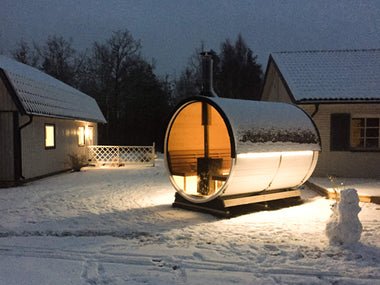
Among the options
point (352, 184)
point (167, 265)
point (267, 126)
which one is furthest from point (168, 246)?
point (352, 184)

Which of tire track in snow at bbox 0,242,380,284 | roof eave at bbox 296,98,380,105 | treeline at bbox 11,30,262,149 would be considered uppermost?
treeline at bbox 11,30,262,149

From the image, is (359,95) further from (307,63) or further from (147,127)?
(147,127)

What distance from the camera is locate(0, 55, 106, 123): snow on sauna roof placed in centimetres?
1301

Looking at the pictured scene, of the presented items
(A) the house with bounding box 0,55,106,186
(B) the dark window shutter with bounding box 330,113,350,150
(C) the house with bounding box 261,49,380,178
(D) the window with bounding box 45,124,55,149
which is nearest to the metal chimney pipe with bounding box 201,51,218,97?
(C) the house with bounding box 261,49,380,178

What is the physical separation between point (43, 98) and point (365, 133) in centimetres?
1141

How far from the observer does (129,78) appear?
3722cm

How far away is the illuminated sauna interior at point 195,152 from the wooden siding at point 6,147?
19.0 ft

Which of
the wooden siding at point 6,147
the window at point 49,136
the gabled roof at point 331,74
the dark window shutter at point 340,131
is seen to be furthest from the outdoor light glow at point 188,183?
the window at point 49,136

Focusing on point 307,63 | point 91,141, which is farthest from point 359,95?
point 91,141

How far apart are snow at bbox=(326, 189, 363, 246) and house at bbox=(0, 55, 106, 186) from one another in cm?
987

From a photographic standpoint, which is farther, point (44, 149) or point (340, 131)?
point (44, 149)

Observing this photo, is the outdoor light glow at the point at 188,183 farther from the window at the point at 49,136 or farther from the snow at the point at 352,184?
the window at the point at 49,136

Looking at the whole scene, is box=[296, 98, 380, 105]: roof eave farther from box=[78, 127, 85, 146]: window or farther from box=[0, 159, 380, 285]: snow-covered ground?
box=[78, 127, 85, 146]: window

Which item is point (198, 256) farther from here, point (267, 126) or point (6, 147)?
point (6, 147)
